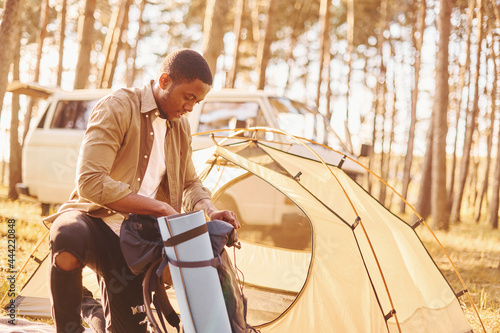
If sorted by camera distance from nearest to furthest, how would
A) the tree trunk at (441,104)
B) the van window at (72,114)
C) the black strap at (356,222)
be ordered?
1. the black strap at (356,222)
2. the van window at (72,114)
3. the tree trunk at (441,104)

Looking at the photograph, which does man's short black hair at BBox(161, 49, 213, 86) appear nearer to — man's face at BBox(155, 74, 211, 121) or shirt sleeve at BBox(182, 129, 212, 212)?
man's face at BBox(155, 74, 211, 121)

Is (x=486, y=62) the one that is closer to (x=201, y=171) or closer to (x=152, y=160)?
(x=201, y=171)

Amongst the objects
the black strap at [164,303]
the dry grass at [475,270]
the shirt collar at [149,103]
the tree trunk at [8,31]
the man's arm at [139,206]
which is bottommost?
the dry grass at [475,270]

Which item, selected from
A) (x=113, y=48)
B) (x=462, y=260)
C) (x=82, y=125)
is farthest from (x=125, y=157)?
(x=113, y=48)

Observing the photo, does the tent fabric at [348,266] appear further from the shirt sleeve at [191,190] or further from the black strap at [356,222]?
the shirt sleeve at [191,190]

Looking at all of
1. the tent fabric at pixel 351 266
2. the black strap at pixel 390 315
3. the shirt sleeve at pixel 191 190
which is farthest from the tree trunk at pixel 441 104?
the shirt sleeve at pixel 191 190

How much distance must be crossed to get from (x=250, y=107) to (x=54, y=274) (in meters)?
4.31

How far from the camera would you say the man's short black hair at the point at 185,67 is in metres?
2.40

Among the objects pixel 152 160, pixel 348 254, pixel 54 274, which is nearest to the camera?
pixel 54 274

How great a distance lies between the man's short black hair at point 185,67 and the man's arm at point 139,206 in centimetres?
59

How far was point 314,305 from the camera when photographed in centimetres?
337

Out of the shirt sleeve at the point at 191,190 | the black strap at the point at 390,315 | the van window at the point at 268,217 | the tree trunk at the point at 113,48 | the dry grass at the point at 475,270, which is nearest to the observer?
the shirt sleeve at the point at 191,190

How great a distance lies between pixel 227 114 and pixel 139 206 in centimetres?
421

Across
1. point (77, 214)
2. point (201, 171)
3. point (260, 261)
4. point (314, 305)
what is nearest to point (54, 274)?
point (77, 214)
